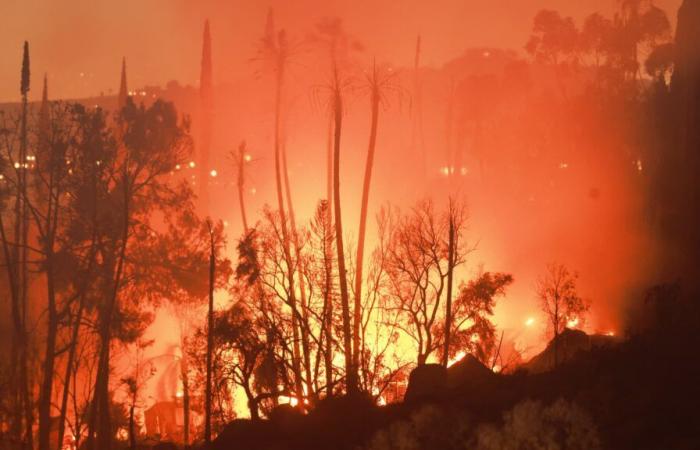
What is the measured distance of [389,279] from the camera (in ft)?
102

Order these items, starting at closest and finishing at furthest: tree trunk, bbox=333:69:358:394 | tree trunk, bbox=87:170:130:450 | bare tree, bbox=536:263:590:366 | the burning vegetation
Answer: the burning vegetation
tree trunk, bbox=333:69:358:394
bare tree, bbox=536:263:590:366
tree trunk, bbox=87:170:130:450

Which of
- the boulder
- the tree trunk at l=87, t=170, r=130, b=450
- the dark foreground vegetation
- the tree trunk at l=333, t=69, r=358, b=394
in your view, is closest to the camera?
the dark foreground vegetation

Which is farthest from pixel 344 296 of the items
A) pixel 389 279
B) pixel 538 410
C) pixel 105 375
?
pixel 538 410

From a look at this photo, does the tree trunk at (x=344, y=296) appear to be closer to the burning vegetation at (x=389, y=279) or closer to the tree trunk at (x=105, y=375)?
the burning vegetation at (x=389, y=279)

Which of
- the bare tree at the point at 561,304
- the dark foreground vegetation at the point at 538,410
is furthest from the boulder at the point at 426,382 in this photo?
the bare tree at the point at 561,304

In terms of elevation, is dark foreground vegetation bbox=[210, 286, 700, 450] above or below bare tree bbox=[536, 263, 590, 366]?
below

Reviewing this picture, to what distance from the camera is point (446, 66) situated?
92.6 meters

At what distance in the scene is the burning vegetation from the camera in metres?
18.5

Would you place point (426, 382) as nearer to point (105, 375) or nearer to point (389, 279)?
point (389, 279)

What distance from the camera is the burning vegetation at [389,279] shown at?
18.5m

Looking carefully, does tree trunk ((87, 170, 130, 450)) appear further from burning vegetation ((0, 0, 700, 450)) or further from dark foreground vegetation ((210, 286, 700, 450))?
dark foreground vegetation ((210, 286, 700, 450))

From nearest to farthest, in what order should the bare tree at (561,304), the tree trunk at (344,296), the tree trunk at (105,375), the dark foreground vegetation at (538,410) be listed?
1. the dark foreground vegetation at (538,410)
2. the tree trunk at (344,296)
3. the bare tree at (561,304)
4. the tree trunk at (105,375)

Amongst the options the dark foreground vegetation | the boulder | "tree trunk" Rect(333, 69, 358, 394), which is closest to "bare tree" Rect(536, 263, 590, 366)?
the boulder

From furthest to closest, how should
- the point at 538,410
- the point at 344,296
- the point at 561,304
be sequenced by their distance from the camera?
the point at 561,304 → the point at 344,296 → the point at 538,410
